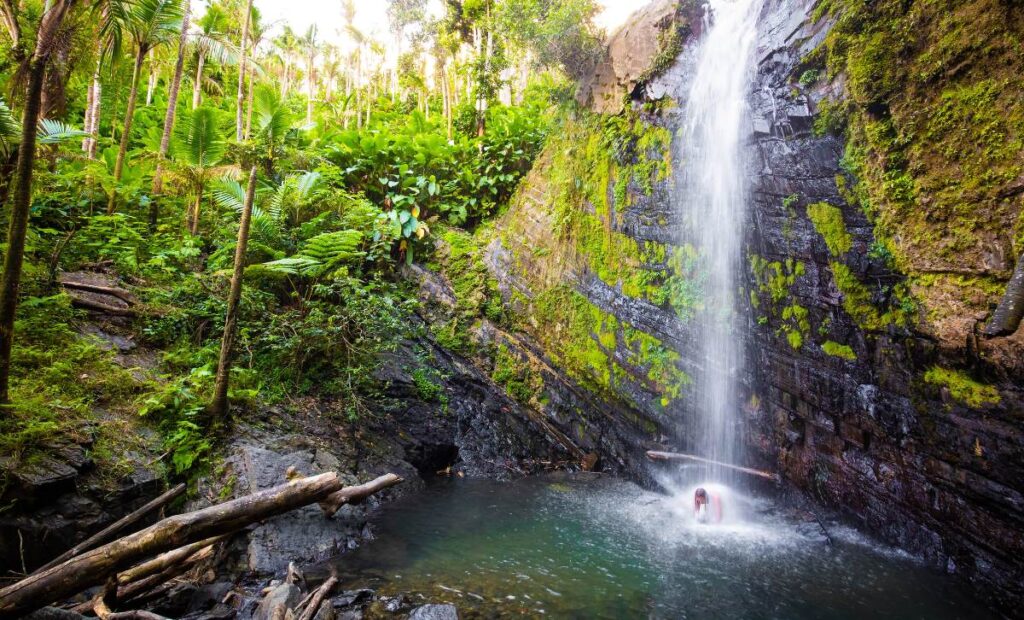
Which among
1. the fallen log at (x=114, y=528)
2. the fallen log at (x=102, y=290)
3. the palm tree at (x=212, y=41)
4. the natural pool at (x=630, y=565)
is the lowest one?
the natural pool at (x=630, y=565)

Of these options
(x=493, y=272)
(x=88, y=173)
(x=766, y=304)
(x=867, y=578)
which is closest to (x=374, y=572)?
(x=867, y=578)

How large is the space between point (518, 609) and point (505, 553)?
102cm

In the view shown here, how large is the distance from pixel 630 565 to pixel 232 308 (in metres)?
5.21

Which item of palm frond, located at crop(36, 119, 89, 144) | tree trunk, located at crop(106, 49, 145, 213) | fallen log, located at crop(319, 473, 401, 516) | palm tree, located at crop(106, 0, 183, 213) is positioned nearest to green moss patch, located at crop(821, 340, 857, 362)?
fallen log, located at crop(319, 473, 401, 516)

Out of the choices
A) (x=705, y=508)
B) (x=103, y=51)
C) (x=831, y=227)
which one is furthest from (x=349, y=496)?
(x=103, y=51)

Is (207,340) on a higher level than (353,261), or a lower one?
lower

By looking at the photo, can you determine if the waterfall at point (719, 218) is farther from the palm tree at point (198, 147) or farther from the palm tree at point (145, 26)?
the palm tree at point (145, 26)

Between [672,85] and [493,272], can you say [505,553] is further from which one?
[672,85]

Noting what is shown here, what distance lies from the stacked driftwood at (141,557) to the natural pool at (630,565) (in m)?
0.94

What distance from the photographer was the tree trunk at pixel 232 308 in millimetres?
5227

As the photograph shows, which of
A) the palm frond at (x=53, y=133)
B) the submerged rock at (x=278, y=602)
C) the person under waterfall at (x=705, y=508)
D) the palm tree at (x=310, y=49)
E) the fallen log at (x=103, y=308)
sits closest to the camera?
the submerged rock at (x=278, y=602)

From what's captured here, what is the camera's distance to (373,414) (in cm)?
719

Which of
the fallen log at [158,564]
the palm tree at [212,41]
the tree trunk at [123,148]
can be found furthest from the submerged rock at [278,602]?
the palm tree at [212,41]

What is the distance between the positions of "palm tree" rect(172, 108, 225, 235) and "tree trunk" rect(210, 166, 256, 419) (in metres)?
4.02
